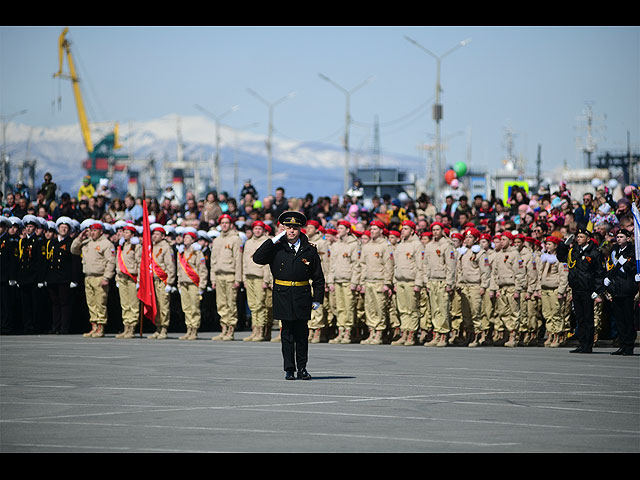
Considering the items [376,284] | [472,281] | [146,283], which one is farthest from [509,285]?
[146,283]

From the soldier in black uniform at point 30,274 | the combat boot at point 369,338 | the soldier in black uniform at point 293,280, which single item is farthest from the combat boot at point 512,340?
the soldier in black uniform at point 30,274

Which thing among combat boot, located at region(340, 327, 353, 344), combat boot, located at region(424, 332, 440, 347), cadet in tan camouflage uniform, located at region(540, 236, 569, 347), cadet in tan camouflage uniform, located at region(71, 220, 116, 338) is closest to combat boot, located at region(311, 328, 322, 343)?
combat boot, located at region(340, 327, 353, 344)

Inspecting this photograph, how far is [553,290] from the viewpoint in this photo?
2216 centimetres

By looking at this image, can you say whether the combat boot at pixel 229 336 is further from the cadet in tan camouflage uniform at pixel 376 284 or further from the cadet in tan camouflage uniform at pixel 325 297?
the cadet in tan camouflage uniform at pixel 376 284

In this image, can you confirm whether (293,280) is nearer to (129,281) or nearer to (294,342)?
(294,342)

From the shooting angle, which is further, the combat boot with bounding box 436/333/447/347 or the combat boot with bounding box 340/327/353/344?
the combat boot with bounding box 340/327/353/344

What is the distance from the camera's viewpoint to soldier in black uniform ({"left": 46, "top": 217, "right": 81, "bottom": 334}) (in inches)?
915

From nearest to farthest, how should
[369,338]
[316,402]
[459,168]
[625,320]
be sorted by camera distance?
[316,402]
[625,320]
[369,338]
[459,168]

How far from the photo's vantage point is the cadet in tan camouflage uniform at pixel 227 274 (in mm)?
21953

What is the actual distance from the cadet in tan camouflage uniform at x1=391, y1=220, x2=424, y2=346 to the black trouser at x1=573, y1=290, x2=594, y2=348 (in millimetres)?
2934

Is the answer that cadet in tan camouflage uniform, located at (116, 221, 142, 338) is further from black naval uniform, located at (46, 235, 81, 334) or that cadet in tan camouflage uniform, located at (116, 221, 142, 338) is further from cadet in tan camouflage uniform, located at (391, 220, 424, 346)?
cadet in tan camouflage uniform, located at (391, 220, 424, 346)

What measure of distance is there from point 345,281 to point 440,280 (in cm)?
186

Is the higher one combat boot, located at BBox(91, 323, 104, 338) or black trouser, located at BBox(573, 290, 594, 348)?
black trouser, located at BBox(573, 290, 594, 348)

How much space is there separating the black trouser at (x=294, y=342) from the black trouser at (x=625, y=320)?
715 centimetres
